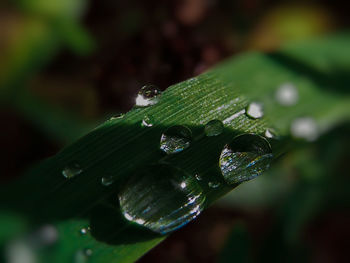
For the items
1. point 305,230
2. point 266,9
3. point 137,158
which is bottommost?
point 305,230

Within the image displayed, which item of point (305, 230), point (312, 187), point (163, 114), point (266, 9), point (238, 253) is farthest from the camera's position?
point (266, 9)

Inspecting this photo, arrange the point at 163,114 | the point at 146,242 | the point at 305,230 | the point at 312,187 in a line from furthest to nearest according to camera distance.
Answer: the point at 305,230, the point at 312,187, the point at 163,114, the point at 146,242

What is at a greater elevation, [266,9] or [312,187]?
[266,9]

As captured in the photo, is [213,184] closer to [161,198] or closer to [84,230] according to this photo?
[161,198]

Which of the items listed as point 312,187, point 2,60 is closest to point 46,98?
point 2,60

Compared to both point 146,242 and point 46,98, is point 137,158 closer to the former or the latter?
point 146,242

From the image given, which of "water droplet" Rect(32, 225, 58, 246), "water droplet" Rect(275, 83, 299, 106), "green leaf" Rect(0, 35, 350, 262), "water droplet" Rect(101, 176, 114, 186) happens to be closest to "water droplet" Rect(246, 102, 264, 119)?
"green leaf" Rect(0, 35, 350, 262)

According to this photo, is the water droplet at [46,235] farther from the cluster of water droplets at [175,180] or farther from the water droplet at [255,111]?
the water droplet at [255,111]
